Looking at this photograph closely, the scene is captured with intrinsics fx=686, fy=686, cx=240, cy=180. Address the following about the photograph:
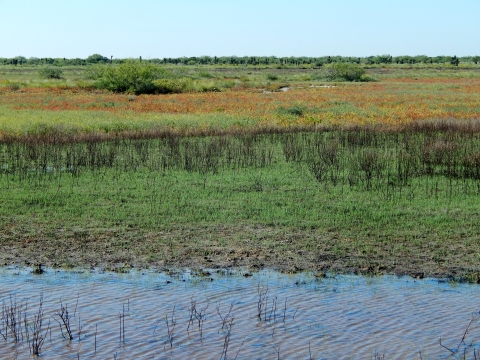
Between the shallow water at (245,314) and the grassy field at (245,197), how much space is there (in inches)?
24.8

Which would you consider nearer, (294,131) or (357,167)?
(357,167)

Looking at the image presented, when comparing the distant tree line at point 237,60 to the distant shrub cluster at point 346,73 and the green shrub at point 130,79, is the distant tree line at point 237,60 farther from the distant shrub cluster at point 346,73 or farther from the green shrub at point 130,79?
the green shrub at point 130,79

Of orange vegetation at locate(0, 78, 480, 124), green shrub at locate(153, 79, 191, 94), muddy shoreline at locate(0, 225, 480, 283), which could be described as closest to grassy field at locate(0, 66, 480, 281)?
muddy shoreline at locate(0, 225, 480, 283)

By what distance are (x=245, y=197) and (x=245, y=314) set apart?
19.5 feet

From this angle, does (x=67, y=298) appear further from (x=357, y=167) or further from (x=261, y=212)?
(x=357, y=167)

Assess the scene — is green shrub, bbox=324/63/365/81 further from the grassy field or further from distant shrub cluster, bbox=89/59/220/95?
the grassy field

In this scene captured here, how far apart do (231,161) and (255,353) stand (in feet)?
38.2

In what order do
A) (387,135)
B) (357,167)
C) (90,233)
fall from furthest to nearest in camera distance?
(387,135) < (357,167) < (90,233)

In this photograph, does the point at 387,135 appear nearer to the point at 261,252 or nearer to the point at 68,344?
the point at 261,252

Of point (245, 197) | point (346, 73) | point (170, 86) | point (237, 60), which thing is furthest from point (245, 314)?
point (237, 60)

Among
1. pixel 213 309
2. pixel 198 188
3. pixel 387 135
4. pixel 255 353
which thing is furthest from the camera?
pixel 387 135

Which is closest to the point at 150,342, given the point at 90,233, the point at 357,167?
the point at 90,233

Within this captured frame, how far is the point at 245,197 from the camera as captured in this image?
519 inches

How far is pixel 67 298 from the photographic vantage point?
306 inches
